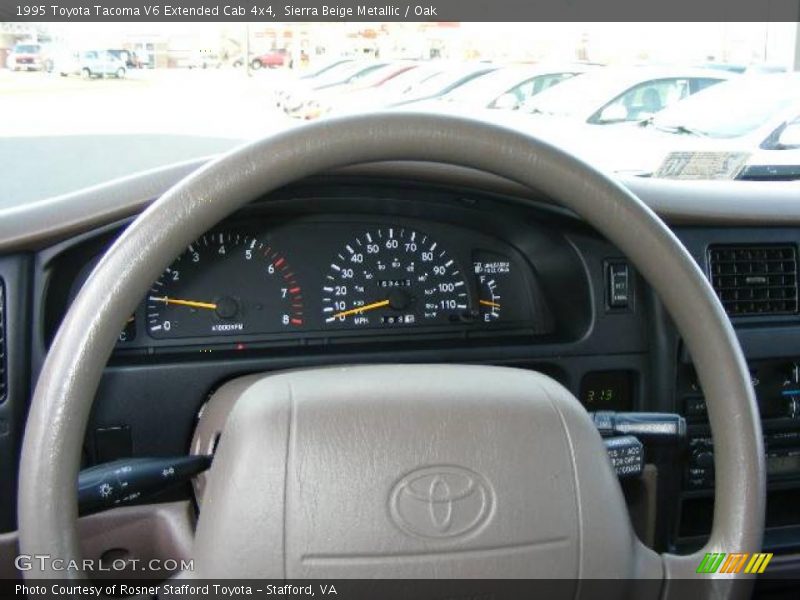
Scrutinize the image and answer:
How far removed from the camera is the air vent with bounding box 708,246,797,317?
8.57 feet

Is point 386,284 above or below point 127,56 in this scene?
below

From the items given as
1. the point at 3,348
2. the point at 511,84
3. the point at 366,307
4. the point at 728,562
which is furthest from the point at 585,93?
the point at 728,562

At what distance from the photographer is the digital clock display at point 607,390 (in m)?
2.53

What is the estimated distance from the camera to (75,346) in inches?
56.8

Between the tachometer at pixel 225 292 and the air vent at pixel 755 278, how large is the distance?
1.05m

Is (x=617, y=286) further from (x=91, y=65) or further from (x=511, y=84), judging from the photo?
(x=511, y=84)

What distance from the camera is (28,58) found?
2.17 meters

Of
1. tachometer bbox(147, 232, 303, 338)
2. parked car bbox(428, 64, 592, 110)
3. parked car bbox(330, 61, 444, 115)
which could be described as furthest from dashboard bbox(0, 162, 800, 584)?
parked car bbox(428, 64, 592, 110)

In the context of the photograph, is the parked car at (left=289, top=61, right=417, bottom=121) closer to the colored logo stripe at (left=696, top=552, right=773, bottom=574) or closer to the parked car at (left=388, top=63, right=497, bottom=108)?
the parked car at (left=388, top=63, right=497, bottom=108)

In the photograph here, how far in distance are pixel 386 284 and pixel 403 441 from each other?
3.12 ft

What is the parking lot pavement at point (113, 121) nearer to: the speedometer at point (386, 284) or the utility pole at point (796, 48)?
the speedometer at point (386, 284)

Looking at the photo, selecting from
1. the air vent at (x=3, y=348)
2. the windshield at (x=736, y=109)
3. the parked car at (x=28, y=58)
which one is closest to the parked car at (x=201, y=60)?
the parked car at (x=28, y=58)
